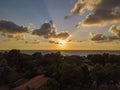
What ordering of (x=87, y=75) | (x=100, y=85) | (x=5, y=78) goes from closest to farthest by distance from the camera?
(x=87, y=75), (x=100, y=85), (x=5, y=78)

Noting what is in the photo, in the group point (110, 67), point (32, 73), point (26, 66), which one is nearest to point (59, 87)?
point (110, 67)

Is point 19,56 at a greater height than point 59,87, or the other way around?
point 19,56

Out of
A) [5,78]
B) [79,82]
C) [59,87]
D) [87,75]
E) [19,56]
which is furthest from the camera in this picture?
[19,56]

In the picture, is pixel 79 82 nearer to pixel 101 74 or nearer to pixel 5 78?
pixel 101 74

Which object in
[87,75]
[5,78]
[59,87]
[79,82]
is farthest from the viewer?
[5,78]

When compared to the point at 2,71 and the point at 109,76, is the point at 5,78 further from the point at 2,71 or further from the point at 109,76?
the point at 109,76

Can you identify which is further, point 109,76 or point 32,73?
point 32,73

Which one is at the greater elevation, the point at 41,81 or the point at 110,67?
the point at 110,67

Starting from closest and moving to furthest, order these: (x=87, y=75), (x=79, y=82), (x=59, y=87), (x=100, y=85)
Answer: (x=59, y=87) < (x=79, y=82) < (x=87, y=75) < (x=100, y=85)

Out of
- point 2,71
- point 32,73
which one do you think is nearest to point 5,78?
point 2,71
